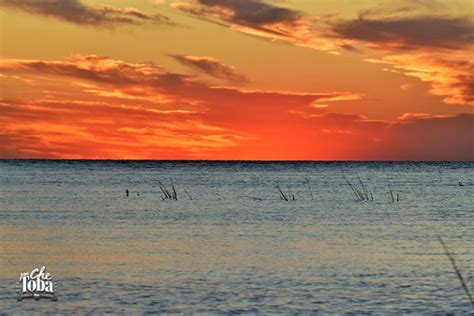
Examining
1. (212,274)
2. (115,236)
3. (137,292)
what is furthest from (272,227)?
(137,292)

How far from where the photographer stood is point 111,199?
5903cm

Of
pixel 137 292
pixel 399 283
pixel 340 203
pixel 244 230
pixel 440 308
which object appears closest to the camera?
pixel 440 308

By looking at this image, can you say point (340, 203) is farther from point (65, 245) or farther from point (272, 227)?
point (65, 245)

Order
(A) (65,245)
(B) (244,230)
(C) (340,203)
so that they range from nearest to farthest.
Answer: (A) (65,245) → (B) (244,230) → (C) (340,203)

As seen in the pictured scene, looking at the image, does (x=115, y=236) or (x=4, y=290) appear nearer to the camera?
(x=4, y=290)

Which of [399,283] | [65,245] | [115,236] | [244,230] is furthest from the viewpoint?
[244,230]

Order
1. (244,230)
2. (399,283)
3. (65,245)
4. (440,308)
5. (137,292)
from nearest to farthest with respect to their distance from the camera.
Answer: (440,308) → (137,292) → (399,283) → (65,245) → (244,230)

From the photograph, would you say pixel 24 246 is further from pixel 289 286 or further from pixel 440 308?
pixel 440 308

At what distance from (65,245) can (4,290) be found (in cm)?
927

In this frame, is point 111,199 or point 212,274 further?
point 111,199

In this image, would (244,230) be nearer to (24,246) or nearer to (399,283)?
(24,246)

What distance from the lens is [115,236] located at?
114ft

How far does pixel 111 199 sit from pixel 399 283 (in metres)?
37.8

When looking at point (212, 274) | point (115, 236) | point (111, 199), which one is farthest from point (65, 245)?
point (111, 199)
